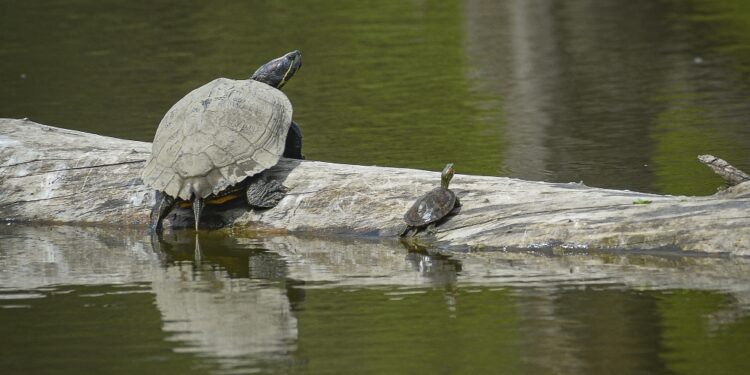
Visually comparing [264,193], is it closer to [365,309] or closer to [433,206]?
[433,206]

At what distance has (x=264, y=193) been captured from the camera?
922cm

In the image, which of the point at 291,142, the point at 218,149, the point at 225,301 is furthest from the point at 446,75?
the point at 225,301

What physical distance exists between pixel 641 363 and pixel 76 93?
1322 centimetres

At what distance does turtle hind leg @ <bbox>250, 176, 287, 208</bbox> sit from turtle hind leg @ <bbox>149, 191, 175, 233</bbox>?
559mm

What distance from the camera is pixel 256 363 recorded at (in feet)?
19.8

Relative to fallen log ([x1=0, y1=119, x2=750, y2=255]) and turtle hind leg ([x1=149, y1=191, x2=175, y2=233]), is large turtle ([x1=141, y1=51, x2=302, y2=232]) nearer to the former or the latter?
turtle hind leg ([x1=149, y1=191, x2=175, y2=233])

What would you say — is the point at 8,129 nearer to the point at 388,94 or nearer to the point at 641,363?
the point at 641,363

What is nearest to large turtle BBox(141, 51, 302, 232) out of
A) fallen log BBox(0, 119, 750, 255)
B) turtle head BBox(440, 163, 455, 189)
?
fallen log BBox(0, 119, 750, 255)

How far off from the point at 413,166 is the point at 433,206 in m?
3.35

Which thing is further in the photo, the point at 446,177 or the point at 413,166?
the point at 413,166

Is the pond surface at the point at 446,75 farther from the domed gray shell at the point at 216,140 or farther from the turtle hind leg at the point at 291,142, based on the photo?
the domed gray shell at the point at 216,140

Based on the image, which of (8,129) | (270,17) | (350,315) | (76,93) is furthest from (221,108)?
(270,17)

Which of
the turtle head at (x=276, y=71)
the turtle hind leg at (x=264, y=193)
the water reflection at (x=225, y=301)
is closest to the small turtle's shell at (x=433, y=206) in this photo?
the water reflection at (x=225, y=301)

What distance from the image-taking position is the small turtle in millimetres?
8445
